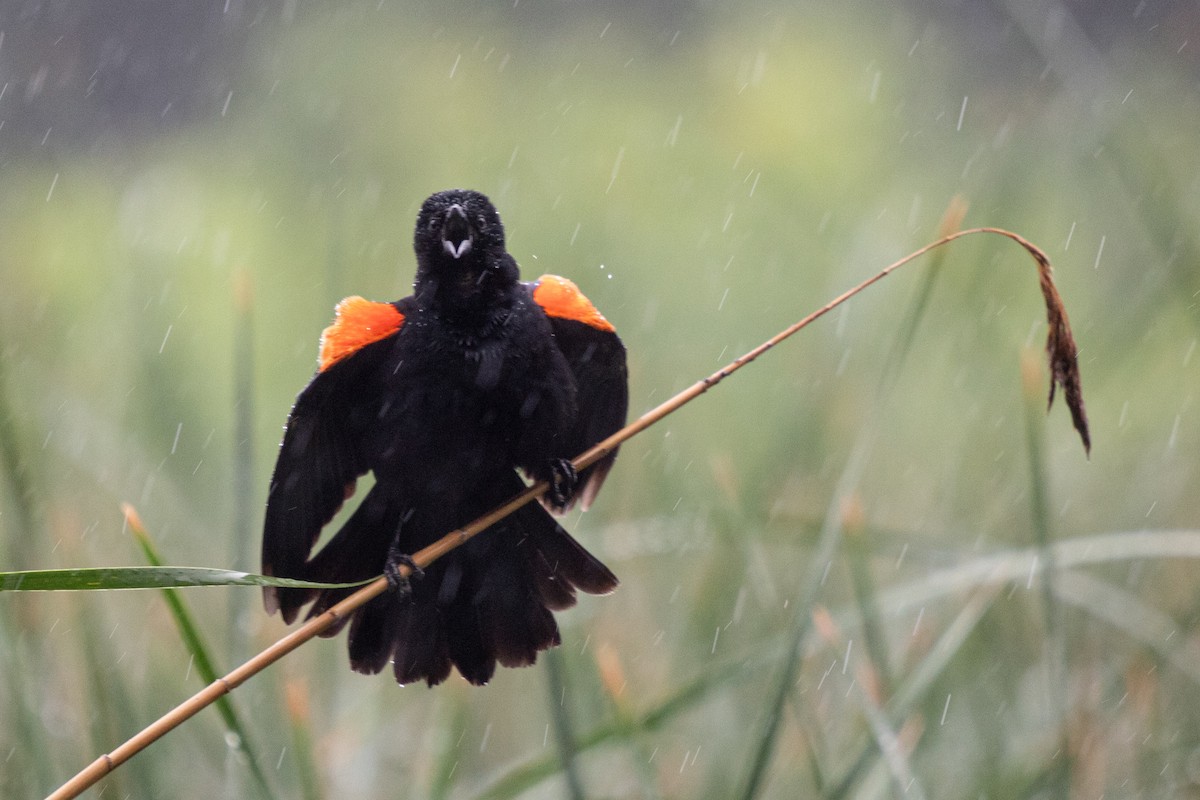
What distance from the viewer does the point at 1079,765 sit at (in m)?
1.81

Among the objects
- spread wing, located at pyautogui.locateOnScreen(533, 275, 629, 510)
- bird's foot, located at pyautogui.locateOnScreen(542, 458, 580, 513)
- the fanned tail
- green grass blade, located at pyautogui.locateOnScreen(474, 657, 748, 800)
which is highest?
spread wing, located at pyautogui.locateOnScreen(533, 275, 629, 510)

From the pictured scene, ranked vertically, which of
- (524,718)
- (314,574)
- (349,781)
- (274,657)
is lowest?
(524,718)

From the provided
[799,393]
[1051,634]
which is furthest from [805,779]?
[799,393]

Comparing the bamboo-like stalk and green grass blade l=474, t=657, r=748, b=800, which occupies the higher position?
the bamboo-like stalk

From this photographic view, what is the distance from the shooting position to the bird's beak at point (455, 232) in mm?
1709

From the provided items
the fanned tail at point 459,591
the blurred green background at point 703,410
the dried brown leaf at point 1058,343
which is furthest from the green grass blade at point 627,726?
the dried brown leaf at point 1058,343

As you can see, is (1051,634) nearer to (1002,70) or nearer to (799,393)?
(799,393)

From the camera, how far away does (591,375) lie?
196cm

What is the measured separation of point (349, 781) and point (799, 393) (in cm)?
146

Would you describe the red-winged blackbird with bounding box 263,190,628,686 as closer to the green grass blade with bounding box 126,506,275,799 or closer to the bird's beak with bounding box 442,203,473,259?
the bird's beak with bounding box 442,203,473,259

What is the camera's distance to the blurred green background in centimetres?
176

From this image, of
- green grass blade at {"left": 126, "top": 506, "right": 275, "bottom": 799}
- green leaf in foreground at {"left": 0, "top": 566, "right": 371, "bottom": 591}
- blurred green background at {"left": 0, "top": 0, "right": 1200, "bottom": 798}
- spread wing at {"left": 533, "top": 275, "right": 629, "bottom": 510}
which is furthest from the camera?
spread wing at {"left": 533, "top": 275, "right": 629, "bottom": 510}

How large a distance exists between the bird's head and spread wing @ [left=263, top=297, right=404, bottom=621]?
3.6 inches

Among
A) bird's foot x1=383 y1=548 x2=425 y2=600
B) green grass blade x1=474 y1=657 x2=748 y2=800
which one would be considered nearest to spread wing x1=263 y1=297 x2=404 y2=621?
bird's foot x1=383 y1=548 x2=425 y2=600
